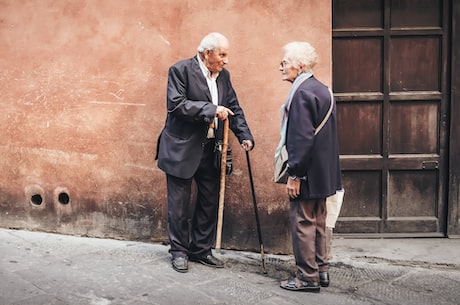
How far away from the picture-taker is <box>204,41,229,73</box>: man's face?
15.6 feet

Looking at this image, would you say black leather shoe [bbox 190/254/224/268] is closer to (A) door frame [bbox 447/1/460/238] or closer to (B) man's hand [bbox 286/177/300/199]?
(B) man's hand [bbox 286/177/300/199]

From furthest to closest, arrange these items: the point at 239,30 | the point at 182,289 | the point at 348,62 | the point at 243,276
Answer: the point at 348,62
the point at 239,30
the point at 243,276
the point at 182,289

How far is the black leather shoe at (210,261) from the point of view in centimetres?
502

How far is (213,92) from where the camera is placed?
16.2 feet

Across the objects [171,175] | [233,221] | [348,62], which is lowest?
[233,221]

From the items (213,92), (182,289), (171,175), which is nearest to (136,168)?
(171,175)

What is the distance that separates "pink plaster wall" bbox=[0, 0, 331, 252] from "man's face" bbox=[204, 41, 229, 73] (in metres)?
0.52

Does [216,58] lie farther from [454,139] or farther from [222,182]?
[454,139]

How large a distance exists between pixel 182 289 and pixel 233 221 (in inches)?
44.9

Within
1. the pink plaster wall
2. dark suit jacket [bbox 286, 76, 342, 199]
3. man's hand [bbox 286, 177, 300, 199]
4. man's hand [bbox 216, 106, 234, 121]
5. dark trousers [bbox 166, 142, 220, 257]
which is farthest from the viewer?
the pink plaster wall

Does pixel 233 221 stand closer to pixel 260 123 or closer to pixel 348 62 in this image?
pixel 260 123

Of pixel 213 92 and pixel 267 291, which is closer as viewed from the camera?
pixel 267 291

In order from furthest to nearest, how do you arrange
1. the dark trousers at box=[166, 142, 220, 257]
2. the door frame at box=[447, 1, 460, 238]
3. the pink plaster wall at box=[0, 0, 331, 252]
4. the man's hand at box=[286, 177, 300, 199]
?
the door frame at box=[447, 1, 460, 238], the pink plaster wall at box=[0, 0, 331, 252], the dark trousers at box=[166, 142, 220, 257], the man's hand at box=[286, 177, 300, 199]

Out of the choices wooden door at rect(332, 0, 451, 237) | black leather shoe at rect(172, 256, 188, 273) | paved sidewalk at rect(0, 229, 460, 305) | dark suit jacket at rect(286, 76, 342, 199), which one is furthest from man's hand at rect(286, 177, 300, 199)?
wooden door at rect(332, 0, 451, 237)
